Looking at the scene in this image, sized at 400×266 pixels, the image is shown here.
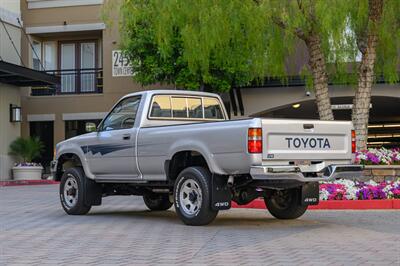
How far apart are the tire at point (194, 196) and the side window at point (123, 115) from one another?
1.66 metres

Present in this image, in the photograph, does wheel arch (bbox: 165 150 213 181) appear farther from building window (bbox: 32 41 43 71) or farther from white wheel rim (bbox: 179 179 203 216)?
building window (bbox: 32 41 43 71)

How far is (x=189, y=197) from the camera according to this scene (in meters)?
9.87

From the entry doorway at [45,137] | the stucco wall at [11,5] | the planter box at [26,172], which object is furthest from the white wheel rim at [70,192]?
the entry doorway at [45,137]

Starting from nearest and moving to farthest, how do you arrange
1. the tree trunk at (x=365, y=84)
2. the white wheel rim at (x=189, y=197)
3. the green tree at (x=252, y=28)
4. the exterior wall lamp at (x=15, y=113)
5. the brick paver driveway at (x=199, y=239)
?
the brick paver driveway at (x=199, y=239) → the white wheel rim at (x=189, y=197) → the green tree at (x=252, y=28) → the tree trunk at (x=365, y=84) → the exterior wall lamp at (x=15, y=113)

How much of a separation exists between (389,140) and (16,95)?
18.3 metres

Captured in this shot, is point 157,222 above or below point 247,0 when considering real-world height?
below

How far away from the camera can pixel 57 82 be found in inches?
975

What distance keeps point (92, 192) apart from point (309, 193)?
4.05 metres

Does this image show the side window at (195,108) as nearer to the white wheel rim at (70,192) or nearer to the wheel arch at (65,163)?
the wheel arch at (65,163)

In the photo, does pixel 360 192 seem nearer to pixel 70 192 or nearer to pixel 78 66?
pixel 70 192

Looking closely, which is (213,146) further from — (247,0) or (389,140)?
(389,140)

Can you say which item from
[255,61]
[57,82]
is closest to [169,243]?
[255,61]

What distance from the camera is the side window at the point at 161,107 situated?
35.9 ft

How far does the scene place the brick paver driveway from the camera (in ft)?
23.5
